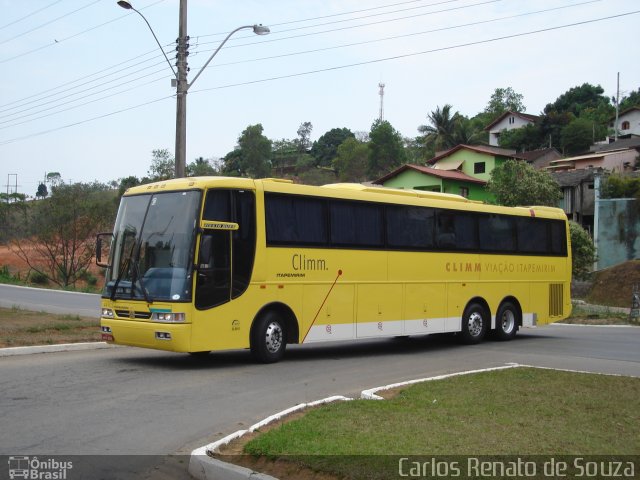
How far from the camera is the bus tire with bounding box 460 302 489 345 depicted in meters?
18.0

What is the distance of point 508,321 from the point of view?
1944cm

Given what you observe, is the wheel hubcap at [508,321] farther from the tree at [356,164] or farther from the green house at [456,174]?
the tree at [356,164]

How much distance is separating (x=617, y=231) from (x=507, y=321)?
85.4ft

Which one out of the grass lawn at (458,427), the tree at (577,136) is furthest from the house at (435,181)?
the grass lawn at (458,427)

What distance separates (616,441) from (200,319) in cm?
728

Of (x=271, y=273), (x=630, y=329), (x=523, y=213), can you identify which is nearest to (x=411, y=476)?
(x=271, y=273)

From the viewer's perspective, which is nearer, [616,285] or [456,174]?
[616,285]

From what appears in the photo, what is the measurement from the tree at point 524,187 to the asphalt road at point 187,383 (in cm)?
2699

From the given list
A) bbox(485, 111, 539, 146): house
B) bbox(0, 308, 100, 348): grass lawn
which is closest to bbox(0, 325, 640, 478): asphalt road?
bbox(0, 308, 100, 348): grass lawn

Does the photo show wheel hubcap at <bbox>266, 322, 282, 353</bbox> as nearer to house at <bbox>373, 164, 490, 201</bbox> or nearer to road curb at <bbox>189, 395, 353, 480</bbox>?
road curb at <bbox>189, 395, 353, 480</bbox>

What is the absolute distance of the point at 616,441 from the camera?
23.5ft

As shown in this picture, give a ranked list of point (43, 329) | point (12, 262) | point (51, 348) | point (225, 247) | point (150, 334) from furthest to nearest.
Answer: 1. point (12, 262)
2. point (43, 329)
3. point (51, 348)
4. point (225, 247)
5. point (150, 334)

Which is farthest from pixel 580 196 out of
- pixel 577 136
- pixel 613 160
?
pixel 577 136

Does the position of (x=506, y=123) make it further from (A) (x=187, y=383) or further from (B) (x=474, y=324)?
(A) (x=187, y=383)
